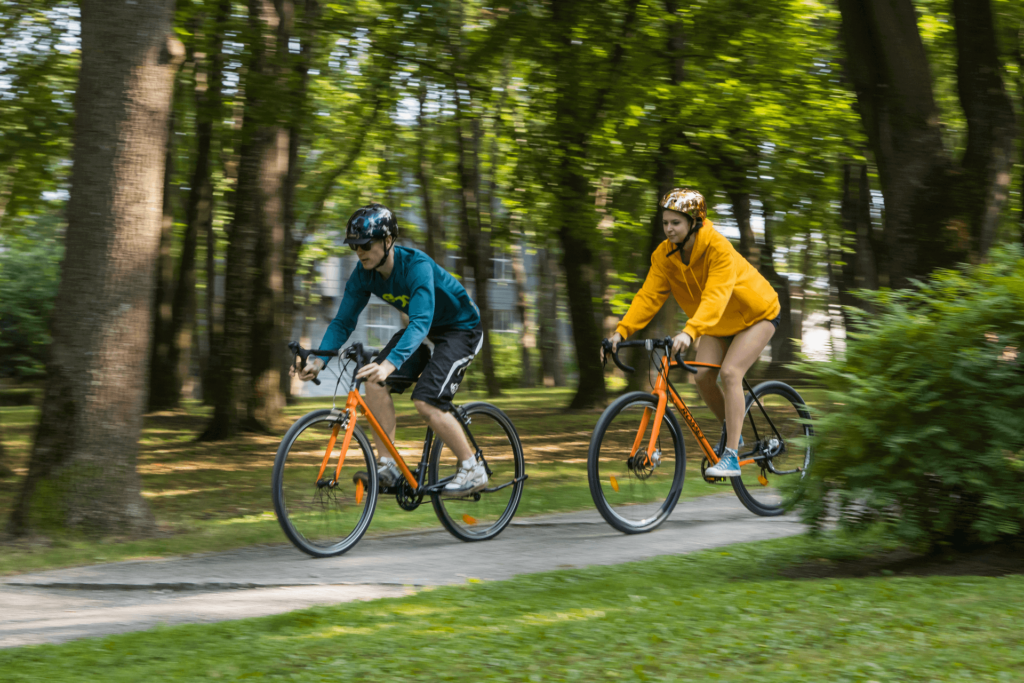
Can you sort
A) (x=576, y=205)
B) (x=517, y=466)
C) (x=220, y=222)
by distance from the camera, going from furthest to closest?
(x=220, y=222)
(x=576, y=205)
(x=517, y=466)

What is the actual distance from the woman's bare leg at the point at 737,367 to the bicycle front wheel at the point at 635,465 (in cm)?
44

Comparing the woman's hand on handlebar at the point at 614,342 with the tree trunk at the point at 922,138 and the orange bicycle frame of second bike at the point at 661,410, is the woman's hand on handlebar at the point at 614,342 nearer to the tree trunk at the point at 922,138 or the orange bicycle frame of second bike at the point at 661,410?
the orange bicycle frame of second bike at the point at 661,410

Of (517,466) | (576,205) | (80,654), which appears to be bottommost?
(80,654)

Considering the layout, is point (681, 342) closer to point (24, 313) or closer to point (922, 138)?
point (922, 138)

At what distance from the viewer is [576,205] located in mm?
16328

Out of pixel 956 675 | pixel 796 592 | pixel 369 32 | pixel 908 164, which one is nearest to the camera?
pixel 956 675

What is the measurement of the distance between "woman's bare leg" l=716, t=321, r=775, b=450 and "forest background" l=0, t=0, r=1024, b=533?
2.10 feet

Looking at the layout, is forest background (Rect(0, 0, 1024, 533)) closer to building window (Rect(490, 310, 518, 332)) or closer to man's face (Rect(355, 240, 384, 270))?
man's face (Rect(355, 240, 384, 270))

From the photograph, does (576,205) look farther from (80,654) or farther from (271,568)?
(80,654)

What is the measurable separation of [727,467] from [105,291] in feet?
15.1

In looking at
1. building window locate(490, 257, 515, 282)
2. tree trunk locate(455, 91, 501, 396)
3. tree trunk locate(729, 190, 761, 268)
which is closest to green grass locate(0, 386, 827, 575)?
tree trunk locate(729, 190, 761, 268)

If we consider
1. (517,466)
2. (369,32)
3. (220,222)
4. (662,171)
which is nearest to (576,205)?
(662,171)

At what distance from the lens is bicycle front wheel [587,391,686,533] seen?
706 centimetres

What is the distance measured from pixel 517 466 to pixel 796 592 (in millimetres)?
2894
